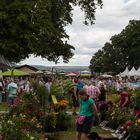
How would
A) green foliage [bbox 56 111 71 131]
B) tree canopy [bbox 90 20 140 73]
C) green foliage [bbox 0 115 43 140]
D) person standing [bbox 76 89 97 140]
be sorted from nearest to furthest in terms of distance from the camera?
1. green foliage [bbox 0 115 43 140]
2. person standing [bbox 76 89 97 140]
3. green foliage [bbox 56 111 71 131]
4. tree canopy [bbox 90 20 140 73]

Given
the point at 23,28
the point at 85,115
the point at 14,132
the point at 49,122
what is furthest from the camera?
the point at 23,28

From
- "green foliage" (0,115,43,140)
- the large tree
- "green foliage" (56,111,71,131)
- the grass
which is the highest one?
the large tree

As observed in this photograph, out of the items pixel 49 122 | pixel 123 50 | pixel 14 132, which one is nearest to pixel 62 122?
pixel 49 122

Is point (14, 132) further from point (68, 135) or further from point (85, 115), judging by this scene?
point (68, 135)

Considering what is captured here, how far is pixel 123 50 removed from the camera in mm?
112562

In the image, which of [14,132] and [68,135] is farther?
[68,135]

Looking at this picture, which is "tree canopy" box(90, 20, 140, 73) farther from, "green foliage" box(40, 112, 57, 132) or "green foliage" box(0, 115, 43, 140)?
"green foliage" box(0, 115, 43, 140)

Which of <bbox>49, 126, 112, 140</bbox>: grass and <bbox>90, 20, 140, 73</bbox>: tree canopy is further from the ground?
<bbox>90, 20, 140, 73</bbox>: tree canopy

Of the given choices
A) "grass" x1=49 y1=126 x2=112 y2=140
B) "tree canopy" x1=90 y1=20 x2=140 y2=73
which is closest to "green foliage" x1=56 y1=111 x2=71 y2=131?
"grass" x1=49 y1=126 x2=112 y2=140

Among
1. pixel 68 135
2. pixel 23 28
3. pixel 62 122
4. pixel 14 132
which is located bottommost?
pixel 68 135

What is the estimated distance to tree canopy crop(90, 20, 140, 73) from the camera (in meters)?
103

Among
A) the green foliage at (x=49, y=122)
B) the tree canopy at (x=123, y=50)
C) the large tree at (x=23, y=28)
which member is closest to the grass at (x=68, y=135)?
the green foliage at (x=49, y=122)

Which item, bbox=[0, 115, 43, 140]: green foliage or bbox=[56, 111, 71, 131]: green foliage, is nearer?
bbox=[0, 115, 43, 140]: green foliage

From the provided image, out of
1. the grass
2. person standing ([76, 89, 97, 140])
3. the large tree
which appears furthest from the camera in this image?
the large tree
